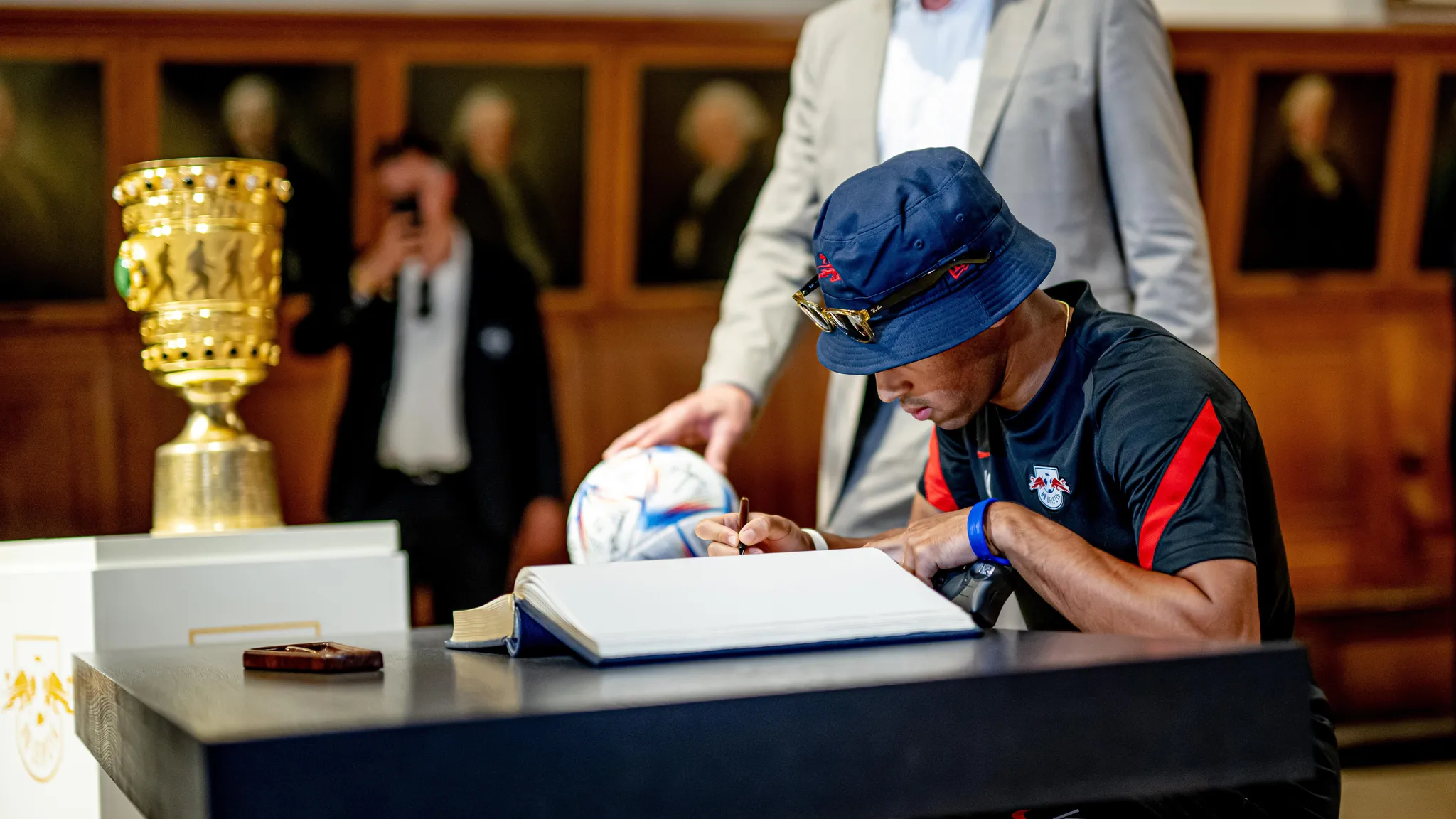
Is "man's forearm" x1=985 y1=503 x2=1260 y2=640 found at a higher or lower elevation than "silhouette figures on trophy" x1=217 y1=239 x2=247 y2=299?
lower

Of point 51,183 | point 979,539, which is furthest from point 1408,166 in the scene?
point 979,539

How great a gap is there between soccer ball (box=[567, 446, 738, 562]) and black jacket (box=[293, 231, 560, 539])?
160 inches

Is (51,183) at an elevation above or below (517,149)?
below

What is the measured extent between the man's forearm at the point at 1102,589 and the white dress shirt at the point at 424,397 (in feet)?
15.9

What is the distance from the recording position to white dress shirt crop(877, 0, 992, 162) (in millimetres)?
2609

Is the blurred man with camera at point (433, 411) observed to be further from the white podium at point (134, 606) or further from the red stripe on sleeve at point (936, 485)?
the red stripe on sleeve at point (936, 485)

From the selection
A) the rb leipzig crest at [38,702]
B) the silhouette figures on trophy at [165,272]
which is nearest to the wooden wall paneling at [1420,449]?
the silhouette figures on trophy at [165,272]

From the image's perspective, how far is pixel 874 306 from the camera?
1728 mm

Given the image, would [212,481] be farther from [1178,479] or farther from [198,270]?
[1178,479]

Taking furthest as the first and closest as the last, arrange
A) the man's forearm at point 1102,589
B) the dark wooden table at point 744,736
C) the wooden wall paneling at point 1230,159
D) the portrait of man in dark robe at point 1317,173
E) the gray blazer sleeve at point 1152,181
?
1. the portrait of man in dark robe at point 1317,173
2. the wooden wall paneling at point 1230,159
3. the gray blazer sleeve at point 1152,181
4. the man's forearm at point 1102,589
5. the dark wooden table at point 744,736

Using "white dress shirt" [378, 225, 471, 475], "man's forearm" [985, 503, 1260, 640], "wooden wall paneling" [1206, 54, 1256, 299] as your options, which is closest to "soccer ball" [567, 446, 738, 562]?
"man's forearm" [985, 503, 1260, 640]

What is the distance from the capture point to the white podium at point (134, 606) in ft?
Result: 7.54

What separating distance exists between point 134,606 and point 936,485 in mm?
1328

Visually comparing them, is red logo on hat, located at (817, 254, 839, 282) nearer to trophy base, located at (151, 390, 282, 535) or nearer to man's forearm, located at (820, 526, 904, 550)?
man's forearm, located at (820, 526, 904, 550)
